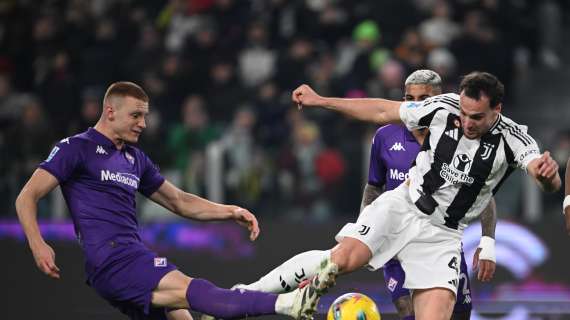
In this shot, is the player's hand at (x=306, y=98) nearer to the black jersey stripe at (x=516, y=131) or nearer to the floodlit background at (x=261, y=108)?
the black jersey stripe at (x=516, y=131)

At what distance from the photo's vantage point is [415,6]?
14.2 meters

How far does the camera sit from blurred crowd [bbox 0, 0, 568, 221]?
39.5 feet

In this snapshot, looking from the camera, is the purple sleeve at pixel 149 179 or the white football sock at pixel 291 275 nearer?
the white football sock at pixel 291 275

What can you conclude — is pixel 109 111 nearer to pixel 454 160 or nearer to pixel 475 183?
pixel 454 160

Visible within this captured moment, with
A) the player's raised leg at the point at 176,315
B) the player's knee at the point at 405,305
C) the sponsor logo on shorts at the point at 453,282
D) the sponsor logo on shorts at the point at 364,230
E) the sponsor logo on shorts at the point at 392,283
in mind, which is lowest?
the player's raised leg at the point at 176,315

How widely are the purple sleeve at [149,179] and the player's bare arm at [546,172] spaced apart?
2.55 m

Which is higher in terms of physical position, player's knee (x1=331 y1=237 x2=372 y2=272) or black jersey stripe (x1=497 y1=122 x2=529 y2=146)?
black jersey stripe (x1=497 y1=122 x2=529 y2=146)

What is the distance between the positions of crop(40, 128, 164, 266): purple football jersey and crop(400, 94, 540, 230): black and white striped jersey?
1798 mm

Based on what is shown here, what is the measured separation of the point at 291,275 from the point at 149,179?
3.75 ft

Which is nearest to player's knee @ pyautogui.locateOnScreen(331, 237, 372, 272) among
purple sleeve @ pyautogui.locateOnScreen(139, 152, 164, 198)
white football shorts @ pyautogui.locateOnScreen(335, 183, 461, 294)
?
white football shorts @ pyautogui.locateOnScreen(335, 183, 461, 294)

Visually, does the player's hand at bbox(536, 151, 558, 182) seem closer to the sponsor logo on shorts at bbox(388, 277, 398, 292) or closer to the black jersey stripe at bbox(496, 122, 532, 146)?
the black jersey stripe at bbox(496, 122, 532, 146)

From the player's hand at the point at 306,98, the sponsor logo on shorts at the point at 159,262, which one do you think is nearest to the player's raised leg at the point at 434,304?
the player's hand at the point at 306,98

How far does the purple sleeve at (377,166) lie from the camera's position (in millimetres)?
7848

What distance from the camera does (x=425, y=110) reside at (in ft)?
23.0
